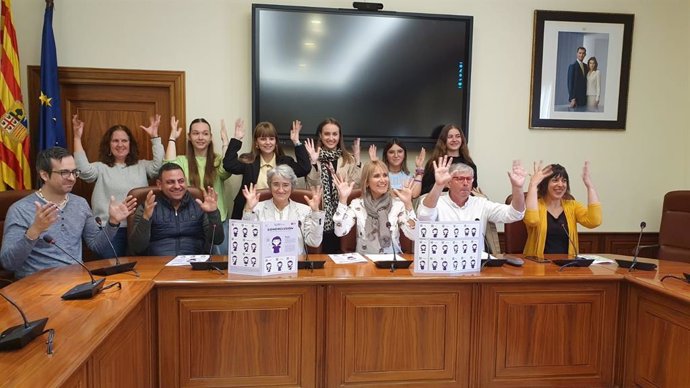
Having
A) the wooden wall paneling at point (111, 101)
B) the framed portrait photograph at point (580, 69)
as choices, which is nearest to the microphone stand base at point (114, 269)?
the wooden wall paneling at point (111, 101)

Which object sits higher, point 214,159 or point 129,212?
point 214,159

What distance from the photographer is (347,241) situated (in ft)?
9.21

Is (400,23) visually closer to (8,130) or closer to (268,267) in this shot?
(268,267)

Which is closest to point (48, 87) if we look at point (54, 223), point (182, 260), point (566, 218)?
point (54, 223)

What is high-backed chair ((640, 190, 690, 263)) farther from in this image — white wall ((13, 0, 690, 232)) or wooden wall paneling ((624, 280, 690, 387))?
wooden wall paneling ((624, 280, 690, 387))

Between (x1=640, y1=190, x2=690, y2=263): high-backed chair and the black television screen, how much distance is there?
5.82 feet

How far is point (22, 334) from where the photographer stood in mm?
1249

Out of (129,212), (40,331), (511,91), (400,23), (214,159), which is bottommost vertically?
(40,331)

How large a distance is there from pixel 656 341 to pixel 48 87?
13.6ft

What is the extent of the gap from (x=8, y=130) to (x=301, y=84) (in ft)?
7.14

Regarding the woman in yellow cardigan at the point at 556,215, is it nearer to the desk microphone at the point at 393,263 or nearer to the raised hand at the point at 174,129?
the desk microphone at the point at 393,263

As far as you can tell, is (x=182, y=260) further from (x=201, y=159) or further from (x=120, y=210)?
(x=201, y=159)

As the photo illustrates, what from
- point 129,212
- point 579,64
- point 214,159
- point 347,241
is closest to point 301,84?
point 214,159

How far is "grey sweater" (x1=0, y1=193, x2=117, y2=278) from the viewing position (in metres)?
2.14
